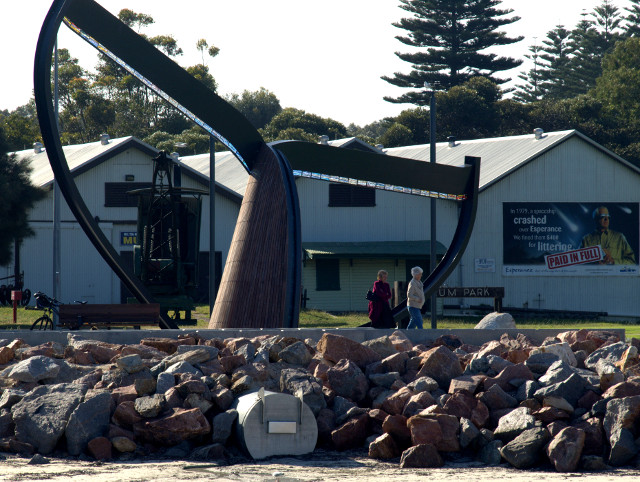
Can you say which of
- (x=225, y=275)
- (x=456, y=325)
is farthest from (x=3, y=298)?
(x=225, y=275)

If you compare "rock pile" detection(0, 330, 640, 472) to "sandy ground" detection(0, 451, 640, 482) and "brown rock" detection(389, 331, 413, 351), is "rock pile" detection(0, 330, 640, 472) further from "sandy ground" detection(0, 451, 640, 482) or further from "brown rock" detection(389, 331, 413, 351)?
"brown rock" detection(389, 331, 413, 351)

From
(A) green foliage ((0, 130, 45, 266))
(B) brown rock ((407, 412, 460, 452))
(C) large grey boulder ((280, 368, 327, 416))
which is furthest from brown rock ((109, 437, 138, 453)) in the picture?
(A) green foliage ((0, 130, 45, 266))

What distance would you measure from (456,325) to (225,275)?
13.1 metres

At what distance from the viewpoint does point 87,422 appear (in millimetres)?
10594

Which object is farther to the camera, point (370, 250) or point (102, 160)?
point (102, 160)

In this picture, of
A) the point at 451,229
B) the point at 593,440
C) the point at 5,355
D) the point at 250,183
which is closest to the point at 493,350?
the point at 593,440

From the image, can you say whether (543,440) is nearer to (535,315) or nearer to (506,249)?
(535,315)

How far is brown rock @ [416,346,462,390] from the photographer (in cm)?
1204

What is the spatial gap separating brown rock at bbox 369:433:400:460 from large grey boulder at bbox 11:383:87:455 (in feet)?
10.9

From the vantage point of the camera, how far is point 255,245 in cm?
1631

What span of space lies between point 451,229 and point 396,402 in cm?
2659

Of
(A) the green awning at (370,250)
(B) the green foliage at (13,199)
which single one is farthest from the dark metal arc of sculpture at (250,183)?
(A) the green awning at (370,250)

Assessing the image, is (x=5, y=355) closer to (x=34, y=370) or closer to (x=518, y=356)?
(x=34, y=370)

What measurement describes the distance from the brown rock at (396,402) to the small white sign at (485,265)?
26395 mm
